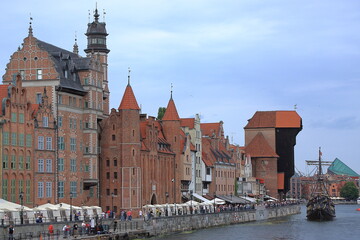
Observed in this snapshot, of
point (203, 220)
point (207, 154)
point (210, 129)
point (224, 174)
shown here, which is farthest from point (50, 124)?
point (210, 129)

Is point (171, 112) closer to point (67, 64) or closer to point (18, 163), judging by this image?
point (67, 64)

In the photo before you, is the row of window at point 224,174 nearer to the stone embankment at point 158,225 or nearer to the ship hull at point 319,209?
the stone embankment at point 158,225

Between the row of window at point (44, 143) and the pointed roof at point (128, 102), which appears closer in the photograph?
the row of window at point (44, 143)

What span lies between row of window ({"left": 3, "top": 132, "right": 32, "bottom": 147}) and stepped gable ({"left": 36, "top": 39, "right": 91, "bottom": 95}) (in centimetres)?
932

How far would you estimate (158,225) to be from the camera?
92.6m

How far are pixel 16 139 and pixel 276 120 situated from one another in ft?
365

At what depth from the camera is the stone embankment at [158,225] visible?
71.0m

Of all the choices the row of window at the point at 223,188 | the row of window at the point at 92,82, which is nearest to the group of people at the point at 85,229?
the row of window at the point at 92,82

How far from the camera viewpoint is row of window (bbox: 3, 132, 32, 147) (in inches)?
3383

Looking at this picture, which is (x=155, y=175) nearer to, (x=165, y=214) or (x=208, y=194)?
(x=165, y=214)

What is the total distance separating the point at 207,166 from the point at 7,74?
52.2m

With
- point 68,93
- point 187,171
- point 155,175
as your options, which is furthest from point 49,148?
point 187,171

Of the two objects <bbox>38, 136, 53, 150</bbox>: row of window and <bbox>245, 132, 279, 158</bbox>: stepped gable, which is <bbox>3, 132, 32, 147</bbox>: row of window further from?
<bbox>245, 132, 279, 158</bbox>: stepped gable

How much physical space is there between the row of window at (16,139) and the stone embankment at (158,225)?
12845mm
